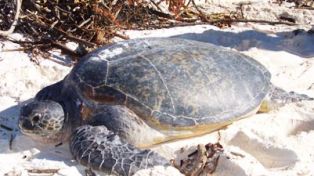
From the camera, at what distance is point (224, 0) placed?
15.9 ft

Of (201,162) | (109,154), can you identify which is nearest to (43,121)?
(109,154)

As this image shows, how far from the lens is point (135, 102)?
248 cm

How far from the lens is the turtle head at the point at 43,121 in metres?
2.48

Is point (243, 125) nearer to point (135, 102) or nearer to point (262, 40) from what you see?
point (135, 102)

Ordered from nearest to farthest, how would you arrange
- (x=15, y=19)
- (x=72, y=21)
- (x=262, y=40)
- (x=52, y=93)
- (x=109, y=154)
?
(x=109, y=154)
(x=52, y=93)
(x=15, y=19)
(x=72, y=21)
(x=262, y=40)

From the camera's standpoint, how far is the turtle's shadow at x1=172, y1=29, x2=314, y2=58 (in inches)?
A: 154

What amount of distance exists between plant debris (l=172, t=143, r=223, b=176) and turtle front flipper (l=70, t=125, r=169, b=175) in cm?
10

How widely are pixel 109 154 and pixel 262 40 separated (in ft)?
6.74

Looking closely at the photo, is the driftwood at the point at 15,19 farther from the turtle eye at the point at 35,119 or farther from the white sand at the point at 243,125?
the turtle eye at the point at 35,119

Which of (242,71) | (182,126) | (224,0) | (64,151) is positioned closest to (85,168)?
(64,151)

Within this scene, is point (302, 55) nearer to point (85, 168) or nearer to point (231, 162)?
point (231, 162)

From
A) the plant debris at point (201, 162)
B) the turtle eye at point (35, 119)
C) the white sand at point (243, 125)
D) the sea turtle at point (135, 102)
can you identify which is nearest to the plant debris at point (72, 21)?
the white sand at point (243, 125)

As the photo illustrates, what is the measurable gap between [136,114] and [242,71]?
2.01 ft

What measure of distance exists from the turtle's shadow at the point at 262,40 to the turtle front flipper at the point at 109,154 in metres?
1.71
